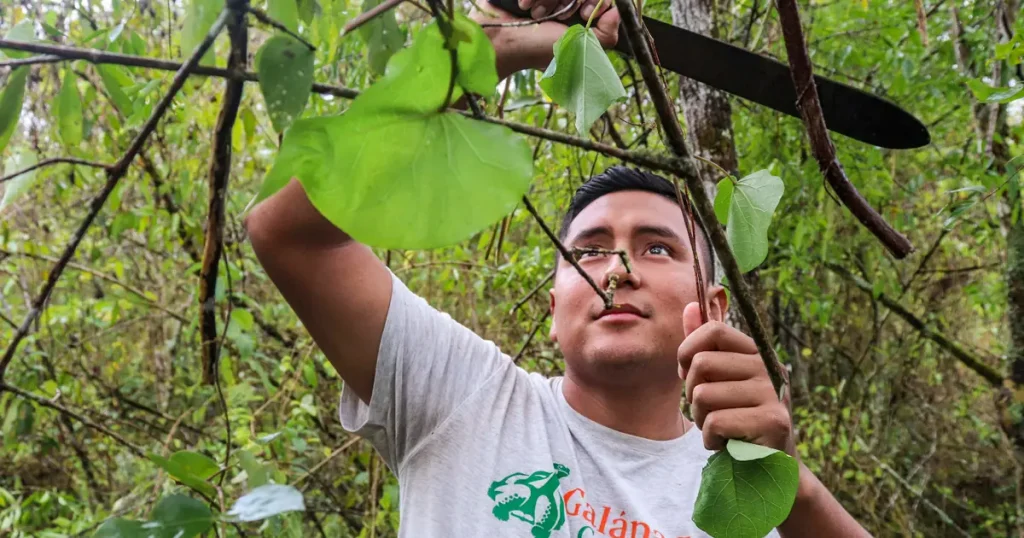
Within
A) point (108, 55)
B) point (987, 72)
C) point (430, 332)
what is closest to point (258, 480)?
point (108, 55)

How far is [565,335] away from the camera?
1.10 meters

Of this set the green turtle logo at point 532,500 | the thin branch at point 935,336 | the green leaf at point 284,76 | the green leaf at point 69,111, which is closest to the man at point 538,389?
the green turtle logo at point 532,500

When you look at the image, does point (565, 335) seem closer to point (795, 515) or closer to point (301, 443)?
point (795, 515)

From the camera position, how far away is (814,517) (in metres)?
0.83

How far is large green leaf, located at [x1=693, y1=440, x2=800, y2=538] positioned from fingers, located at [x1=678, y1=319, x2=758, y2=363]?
0.12m

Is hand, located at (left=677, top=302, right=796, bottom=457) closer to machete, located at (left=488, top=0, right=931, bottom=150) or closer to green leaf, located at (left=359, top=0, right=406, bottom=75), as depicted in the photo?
machete, located at (left=488, top=0, right=931, bottom=150)

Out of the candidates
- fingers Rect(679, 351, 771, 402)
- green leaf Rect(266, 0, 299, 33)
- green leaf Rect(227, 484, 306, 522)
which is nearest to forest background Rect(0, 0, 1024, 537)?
fingers Rect(679, 351, 771, 402)

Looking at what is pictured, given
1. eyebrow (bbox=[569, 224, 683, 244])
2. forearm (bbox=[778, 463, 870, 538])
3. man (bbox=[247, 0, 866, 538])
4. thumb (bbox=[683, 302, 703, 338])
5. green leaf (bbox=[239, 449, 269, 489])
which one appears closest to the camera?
green leaf (bbox=[239, 449, 269, 489])

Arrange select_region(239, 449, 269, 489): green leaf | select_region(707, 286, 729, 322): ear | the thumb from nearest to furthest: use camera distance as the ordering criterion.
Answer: select_region(239, 449, 269, 489): green leaf → the thumb → select_region(707, 286, 729, 322): ear

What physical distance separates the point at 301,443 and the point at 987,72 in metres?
2.21

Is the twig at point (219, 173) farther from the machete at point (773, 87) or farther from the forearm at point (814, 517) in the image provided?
the forearm at point (814, 517)

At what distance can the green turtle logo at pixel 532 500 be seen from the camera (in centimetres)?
95

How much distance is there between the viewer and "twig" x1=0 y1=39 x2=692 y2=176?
0.28 meters

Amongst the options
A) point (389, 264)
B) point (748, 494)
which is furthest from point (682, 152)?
point (389, 264)
